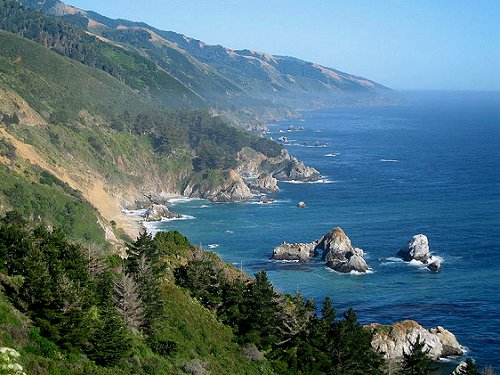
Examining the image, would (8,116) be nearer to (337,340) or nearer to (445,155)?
(337,340)

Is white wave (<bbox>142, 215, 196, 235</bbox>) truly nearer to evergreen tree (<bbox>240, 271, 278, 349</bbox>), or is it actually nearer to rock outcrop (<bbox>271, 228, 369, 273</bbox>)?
rock outcrop (<bbox>271, 228, 369, 273</bbox>)

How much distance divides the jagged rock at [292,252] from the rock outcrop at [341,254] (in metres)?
2.60

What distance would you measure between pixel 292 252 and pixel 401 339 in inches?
1400

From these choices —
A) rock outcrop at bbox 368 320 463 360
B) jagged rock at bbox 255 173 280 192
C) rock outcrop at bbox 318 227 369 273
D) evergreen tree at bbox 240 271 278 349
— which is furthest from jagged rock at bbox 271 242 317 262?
jagged rock at bbox 255 173 280 192

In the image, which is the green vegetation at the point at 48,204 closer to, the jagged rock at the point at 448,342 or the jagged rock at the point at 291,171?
the jagged rock at the point at 448,342

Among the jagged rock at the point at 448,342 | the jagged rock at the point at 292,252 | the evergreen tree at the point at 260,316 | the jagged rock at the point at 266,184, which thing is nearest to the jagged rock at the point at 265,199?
the jagged rock at the point at 266,184

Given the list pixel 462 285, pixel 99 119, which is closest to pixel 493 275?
pixel 462 285

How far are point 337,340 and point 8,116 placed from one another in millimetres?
85712

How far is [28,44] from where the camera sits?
541 ft

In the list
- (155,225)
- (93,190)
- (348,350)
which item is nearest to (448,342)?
(348,350)

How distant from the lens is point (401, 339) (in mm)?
61281

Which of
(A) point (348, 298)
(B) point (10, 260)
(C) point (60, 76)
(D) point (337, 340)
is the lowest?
(A) point (348, 298)

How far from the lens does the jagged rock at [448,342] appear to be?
203ft

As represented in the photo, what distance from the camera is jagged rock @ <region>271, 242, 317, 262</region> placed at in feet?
313
